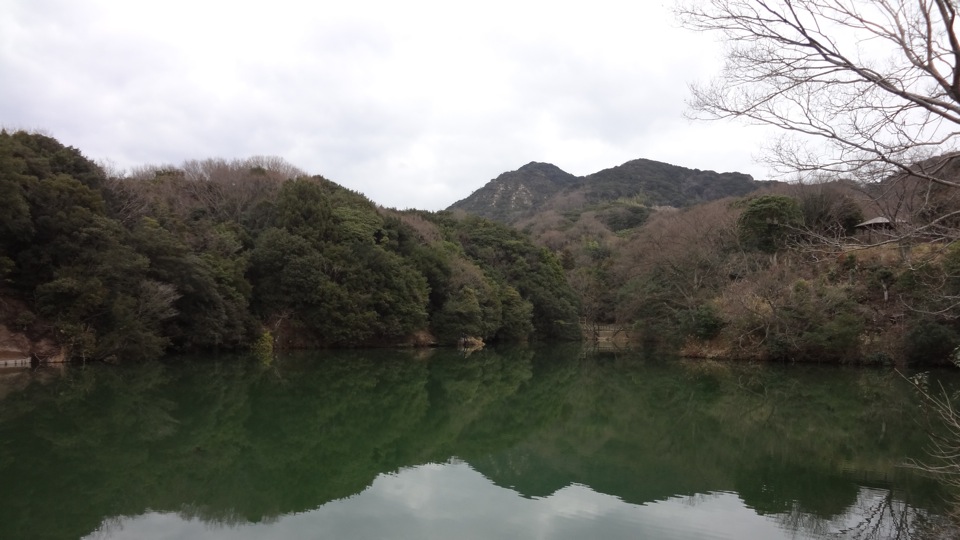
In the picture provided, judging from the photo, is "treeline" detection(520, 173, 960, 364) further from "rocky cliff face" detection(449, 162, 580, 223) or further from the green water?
"rocky cliff face" detection(449, 162, 580, 223)

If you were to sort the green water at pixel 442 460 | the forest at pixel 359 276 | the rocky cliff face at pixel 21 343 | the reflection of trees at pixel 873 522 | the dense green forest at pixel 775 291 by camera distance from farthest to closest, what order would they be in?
the dense green forest at pixel 775 291
the forest at pixel 359 276
the rocky cliff face at pixel 21 343
the green water at pixel 442 460
the reflection of trees at pixel 873 522

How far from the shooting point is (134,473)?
6898 millimetres

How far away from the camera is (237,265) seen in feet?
74.8

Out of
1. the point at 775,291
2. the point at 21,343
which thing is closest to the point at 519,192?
the point at 775,291

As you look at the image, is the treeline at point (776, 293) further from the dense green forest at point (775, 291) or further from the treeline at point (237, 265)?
the treeline at point (237, 265)

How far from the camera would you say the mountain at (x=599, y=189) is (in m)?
87.4

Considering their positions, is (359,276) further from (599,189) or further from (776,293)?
(599,189)

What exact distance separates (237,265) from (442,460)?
17.0m

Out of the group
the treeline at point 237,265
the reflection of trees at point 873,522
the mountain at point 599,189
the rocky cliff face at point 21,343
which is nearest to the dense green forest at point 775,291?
the treeline at point 237,265

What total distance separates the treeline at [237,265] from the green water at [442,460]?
2.50m

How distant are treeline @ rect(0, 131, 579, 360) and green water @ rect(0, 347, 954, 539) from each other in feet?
8.21

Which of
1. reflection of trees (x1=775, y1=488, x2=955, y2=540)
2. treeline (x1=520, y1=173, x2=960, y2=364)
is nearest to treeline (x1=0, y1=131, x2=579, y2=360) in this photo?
treeline (x1=520, y1=173, x2=960, y2=364)

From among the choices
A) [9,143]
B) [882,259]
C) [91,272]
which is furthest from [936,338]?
[9,143]

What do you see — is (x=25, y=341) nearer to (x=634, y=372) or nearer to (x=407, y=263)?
(x=407, y=263)
